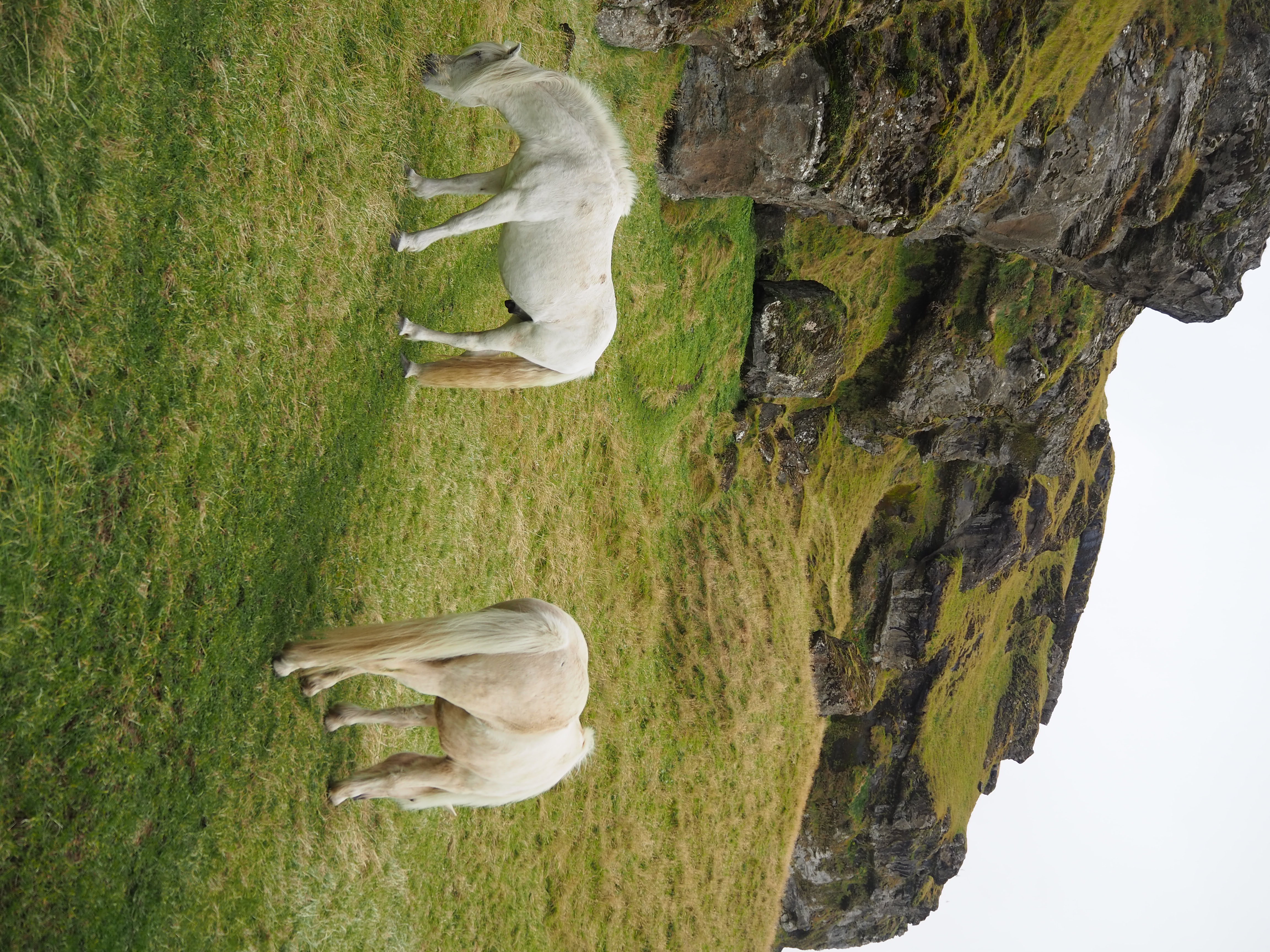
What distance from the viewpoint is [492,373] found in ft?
18.9

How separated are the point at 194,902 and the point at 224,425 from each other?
8.58 ft

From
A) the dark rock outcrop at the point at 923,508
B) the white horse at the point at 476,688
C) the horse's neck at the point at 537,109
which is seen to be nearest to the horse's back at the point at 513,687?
the white horse at the point at 476,688

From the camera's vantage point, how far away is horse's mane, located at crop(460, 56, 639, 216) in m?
5.00

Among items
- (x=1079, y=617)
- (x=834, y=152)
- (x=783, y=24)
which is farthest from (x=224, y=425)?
(x=1079, y=617)

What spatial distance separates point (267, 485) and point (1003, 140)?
9.37 meters

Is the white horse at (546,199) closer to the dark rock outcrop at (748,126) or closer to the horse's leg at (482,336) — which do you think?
the horse's leg at (482,336)

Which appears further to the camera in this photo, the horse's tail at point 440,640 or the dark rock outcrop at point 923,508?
the dark rock outcrop at point 923,508

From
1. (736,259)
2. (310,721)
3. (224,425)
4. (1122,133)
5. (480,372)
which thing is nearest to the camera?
(224,425)

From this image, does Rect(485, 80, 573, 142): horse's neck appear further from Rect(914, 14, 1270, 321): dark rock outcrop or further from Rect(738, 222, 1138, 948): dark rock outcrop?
Rect(738, 222, 1138, 948): dark rock outcrop

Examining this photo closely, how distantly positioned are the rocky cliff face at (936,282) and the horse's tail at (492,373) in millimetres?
4444

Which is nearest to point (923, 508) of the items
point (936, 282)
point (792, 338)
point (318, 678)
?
point (936, 282)

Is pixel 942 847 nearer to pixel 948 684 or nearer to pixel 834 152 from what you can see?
pixel 948 684

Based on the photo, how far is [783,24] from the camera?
768cm

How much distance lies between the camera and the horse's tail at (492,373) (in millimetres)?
5727
